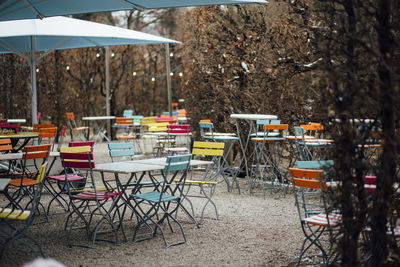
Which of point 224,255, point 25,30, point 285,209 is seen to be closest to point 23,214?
point 224,255

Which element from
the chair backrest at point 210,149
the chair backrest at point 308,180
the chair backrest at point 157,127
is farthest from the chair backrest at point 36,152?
the chair backrest at point 157,127

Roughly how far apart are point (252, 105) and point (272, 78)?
78cm

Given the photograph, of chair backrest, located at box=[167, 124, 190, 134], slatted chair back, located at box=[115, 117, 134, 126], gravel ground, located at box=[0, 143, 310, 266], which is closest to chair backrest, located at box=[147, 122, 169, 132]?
chair backrest, located at box=[167, 124, 190, 134]

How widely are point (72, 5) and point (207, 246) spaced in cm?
395

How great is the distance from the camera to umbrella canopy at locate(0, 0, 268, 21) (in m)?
6.12

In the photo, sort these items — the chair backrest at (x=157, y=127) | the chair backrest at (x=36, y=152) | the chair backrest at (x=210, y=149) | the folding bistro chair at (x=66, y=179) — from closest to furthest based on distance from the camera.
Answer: the chair backrest at (x=36, y=152)
the folding bistro chair at (x=66, y=179)
the chair backrest at (x=210, y=149)
the chair backrest at (x=157, y=127)

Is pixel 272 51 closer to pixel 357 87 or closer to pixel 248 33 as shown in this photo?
pixel 248 33

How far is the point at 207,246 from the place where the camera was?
5.14 meters

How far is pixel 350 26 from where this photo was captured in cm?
330

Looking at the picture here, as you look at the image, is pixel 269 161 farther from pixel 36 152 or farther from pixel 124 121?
pixel 124 121

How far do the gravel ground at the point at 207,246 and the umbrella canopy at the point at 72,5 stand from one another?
2.68m

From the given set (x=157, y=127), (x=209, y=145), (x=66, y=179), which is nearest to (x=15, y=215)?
(x=66, y=179)

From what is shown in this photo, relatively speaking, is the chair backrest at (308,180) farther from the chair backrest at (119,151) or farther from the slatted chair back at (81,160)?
the chair backrest at (119,151)

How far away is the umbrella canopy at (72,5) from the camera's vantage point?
612 cm
